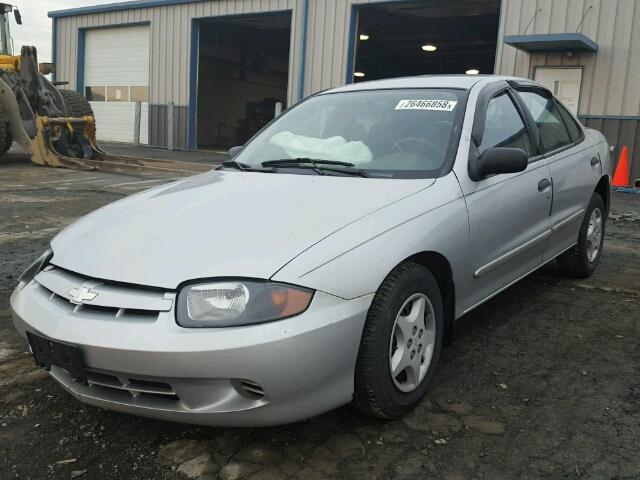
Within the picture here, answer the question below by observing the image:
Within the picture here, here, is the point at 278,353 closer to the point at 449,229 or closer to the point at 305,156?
the point at 449,229

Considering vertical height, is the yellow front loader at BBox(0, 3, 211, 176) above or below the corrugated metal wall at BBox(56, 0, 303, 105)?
below

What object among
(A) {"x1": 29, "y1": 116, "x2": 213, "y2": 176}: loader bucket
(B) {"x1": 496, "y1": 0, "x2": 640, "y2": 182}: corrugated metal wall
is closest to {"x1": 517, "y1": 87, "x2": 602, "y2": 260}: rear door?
(A) {"x1": 29, "y1": 116, "x2": 213, "y2": 176}: loader bucket

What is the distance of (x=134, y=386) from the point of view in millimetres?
2180

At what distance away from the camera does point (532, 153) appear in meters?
3.78

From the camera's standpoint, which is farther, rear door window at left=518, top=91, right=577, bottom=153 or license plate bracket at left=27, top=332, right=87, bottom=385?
rear door window at left=518, top=91, right=577, bottom=153

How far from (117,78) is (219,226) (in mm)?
21401

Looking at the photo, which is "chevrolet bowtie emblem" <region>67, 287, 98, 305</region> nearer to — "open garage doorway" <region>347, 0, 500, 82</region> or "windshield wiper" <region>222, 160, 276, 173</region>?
"windshield wiper" <region>222, 160, 276, 173</region>

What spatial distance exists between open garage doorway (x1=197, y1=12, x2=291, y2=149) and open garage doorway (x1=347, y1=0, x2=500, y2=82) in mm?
3714

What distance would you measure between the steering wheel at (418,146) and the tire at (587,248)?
6.27ft

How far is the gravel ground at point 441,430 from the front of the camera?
2256 mm

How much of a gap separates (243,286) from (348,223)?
1.78ft

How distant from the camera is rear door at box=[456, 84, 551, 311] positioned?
121 inches

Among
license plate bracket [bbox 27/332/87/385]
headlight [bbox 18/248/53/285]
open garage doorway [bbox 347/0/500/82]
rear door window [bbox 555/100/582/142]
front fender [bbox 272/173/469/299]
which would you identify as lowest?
license plate bracket [bbox 27/332/87/385]

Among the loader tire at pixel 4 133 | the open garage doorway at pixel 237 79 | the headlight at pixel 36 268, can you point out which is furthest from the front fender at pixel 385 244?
the open garage doorway at pixel 237 79
